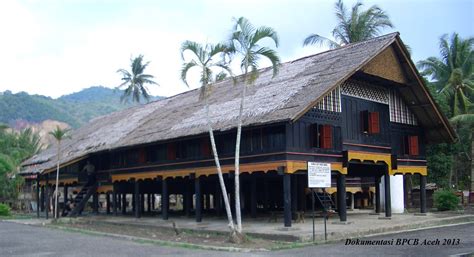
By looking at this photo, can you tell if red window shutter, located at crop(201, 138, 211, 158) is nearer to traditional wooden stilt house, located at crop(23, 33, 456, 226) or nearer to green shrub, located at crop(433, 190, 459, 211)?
traditional wooden stilt house, located at crop(23, 33, 456, 226)

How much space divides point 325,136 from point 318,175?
13.8 ft

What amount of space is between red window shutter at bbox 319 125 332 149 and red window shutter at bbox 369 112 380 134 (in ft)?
8.98

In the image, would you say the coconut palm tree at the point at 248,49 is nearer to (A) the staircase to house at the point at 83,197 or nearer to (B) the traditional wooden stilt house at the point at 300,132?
(B) the traditional wooden stilt house at the point at 300,132

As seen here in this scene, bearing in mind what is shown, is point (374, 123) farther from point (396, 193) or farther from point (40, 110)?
point (40, 110)

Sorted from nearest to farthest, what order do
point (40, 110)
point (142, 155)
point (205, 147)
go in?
point (205, 147)
point (142, 155)
point (40, 110)

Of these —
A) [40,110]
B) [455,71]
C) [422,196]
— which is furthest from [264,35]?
[40,110]

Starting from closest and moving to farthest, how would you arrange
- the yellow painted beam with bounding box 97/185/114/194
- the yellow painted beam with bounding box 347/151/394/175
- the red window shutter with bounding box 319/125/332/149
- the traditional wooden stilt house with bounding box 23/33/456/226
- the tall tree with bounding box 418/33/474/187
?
the traditional wooden stilt house with bounding box 23/33/456/226
the red window shutter with bounding box 319/125/332/149
the yellow painted beam with bounding box 347/151/394/175
the yellow painted beam with bounding box 97/185/114/194
the tall tree with bounding box 418/33/474/187

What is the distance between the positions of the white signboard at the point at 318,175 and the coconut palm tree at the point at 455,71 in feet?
78.9

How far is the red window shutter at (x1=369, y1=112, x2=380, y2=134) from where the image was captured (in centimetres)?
2258

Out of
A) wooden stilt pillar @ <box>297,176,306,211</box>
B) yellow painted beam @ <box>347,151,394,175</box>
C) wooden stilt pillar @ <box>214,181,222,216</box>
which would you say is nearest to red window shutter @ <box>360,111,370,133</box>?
yellow painted beam @ <box>347,151,394,175</box>

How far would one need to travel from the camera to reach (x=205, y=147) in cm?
2341

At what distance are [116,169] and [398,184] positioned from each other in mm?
15017

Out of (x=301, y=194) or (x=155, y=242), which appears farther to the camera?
(x=301, y=194)

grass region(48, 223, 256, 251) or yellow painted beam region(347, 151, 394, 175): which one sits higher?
yellow painted beam region(347, 151, 394, 175)
